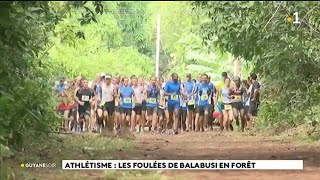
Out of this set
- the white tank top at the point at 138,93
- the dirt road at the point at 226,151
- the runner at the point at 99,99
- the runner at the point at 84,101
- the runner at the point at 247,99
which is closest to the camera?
the dirt road at the point at 226,151

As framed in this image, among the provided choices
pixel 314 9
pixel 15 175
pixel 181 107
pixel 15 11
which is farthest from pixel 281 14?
pixel 15 175

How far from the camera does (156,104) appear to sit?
530cm

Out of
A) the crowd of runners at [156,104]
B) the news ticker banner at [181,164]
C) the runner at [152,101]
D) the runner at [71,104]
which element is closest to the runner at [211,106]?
the crowd of runners at [156,104]

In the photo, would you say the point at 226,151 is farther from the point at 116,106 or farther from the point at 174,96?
the point at 116,106

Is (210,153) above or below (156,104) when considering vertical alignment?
below

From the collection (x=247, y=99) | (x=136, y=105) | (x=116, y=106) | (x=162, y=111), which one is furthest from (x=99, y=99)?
(x=247, y=99)

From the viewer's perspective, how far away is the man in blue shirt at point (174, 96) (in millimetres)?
5148

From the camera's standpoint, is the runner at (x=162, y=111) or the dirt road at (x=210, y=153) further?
the runner at (x=162, y=111)

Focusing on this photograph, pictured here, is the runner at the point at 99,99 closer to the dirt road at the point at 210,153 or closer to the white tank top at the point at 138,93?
the dirt road at the point at 210,153

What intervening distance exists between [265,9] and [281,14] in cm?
31

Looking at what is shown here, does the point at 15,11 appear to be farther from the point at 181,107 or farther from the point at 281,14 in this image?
the point at 281,14

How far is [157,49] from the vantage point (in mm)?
4938

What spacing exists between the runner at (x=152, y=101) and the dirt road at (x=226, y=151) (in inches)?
5.1

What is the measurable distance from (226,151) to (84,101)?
112 centimetres
